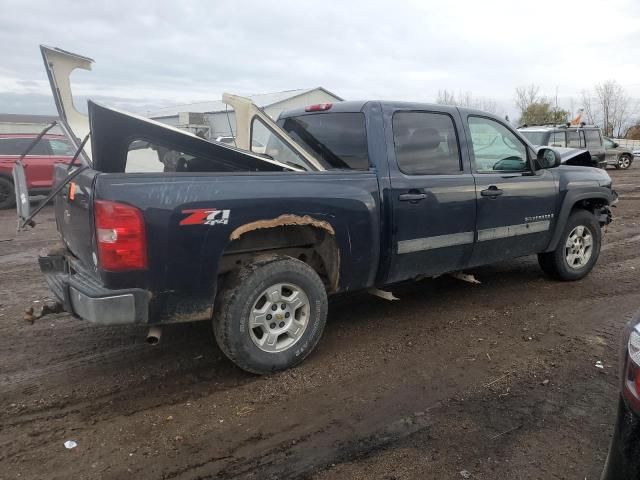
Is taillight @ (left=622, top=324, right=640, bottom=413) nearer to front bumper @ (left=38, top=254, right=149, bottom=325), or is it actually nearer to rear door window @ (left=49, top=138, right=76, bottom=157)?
front bumper @ (left=38, top=254, right=149, bottom=325)

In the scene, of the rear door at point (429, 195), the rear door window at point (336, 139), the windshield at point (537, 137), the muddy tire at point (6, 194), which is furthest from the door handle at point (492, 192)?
the muddy tire at point (6, 194)

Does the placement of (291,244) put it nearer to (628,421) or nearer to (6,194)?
(628,421)

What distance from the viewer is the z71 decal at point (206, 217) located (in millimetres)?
3092

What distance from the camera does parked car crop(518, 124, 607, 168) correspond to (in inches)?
591

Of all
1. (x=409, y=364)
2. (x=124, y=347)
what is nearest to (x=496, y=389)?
(x=409, y=364)

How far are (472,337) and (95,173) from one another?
3194 millimetres

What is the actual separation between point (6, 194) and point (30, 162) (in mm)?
1069

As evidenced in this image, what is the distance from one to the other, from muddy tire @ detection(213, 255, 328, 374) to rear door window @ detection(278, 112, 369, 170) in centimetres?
103

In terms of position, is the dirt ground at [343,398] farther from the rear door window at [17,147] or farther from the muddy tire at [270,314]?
the rear door window at [17,147]

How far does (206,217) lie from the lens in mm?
3152

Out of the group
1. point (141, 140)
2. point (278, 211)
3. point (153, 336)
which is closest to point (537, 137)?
point (278, 211)

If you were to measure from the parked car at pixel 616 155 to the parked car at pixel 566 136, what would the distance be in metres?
3.79

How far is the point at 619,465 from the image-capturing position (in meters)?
1.87

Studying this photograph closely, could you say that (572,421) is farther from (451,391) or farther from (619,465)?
(619,465)
